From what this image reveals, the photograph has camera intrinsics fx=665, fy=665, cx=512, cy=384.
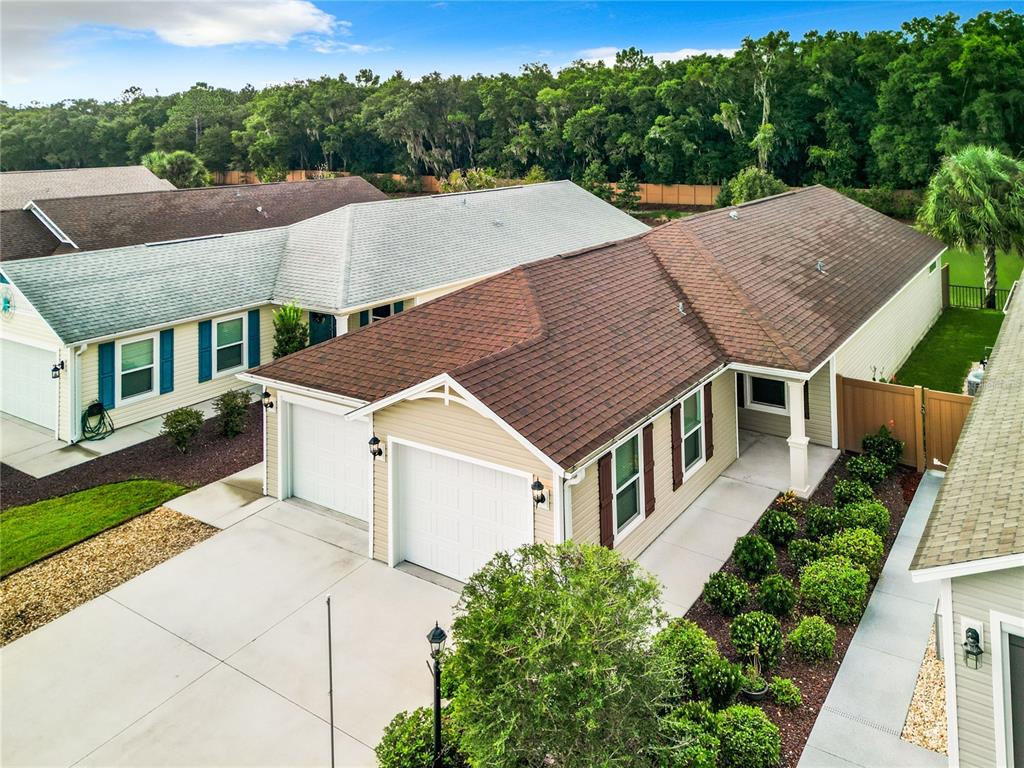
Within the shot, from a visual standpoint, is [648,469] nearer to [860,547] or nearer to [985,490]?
[860,547]

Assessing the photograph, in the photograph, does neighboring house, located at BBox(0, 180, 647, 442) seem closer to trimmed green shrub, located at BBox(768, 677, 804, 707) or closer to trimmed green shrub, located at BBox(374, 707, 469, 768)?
trimmed green shrub, located at BBox(374, 707, 469, 768)

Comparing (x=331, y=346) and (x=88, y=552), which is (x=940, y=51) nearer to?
(x=331, y=346)

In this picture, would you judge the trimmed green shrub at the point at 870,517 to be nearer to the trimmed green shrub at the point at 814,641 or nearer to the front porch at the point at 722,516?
the front porch at the point at 722,516

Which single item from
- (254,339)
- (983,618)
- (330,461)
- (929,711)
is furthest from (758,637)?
(254,339)

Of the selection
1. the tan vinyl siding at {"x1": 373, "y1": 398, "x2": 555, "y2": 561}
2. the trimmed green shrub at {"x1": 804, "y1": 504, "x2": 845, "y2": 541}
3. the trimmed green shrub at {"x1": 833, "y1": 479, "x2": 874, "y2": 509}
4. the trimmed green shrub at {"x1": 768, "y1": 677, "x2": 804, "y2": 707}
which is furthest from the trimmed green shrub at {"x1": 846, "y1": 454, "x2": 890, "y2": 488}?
the tan vinyl siding at {"x1": 373, "y1": 398, "x2": 555, "y2": 561}

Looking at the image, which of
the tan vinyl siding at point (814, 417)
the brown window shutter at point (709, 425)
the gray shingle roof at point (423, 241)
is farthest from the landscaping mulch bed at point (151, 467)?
the tan vinyl siding at point (814, 417)

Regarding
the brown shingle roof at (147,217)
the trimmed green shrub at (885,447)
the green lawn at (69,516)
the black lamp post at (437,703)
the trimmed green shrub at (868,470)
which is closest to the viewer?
the black lamp post at (437,703)

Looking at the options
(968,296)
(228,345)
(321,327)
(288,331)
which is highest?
(968,296)
